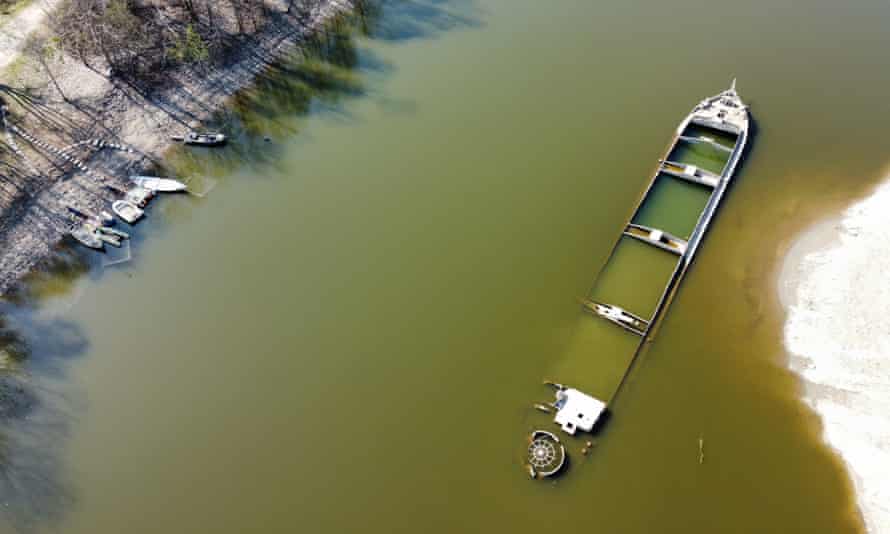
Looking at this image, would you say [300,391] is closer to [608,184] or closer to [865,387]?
[608,184]

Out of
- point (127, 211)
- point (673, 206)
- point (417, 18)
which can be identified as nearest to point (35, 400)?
point (127, 211)

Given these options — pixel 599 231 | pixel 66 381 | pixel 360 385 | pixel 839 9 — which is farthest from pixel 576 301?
pixel 839 9

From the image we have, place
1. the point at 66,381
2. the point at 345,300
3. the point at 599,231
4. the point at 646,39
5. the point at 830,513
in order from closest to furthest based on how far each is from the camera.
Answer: the point at 830,513 < the point at 66,381 < the point at 345,300 < the point at 599,231 < the point at 646,39

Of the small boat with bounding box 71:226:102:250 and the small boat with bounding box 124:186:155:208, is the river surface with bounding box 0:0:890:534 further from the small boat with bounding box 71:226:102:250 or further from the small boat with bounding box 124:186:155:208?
the small boat with bounding box 71:226:102:250

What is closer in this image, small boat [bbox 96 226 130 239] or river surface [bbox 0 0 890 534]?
river surface [bbox 0 0 890 534]

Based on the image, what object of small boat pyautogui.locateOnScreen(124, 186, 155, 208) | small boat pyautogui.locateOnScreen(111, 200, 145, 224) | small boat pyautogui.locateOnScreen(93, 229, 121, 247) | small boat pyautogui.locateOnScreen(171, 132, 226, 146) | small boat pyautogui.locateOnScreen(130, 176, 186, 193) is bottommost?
small boat pyautogui.locateOnScreen(93, 229, 121, 247)

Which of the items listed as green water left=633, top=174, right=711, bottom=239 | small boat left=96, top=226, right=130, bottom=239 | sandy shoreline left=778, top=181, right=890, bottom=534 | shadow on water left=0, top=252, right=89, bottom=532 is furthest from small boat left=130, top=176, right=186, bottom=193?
sandy shoreline left=778, top=181, right=890, bottom=534

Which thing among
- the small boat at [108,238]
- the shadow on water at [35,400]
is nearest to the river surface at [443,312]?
the shadow on water at [35,400]
